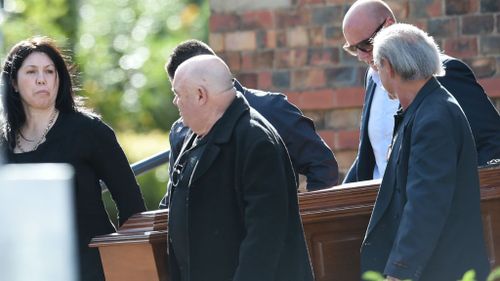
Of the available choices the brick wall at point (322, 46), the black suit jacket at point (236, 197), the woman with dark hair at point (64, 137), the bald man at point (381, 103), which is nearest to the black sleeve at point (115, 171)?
the woman with dark hair at point (64, 137)

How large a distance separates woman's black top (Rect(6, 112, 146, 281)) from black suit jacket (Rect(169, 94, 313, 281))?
88cm

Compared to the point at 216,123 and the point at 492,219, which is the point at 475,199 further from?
the point at 216,123

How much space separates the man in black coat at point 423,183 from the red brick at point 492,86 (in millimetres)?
3123

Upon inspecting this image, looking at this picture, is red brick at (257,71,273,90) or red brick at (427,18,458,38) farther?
red brick at (257,71,273,90)

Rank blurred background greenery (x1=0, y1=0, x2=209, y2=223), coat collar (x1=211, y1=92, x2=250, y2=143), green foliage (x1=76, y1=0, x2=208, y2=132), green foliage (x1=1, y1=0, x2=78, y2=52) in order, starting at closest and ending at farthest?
coat collar (x1=211, y1=92, x2=250, y2=143) < green foliage (x1=1, y1=0, x2=78, y2=52) < blurred background greenery (x1=0, y1=0, x2=209, y2=223) < green foliage (x1=76, y1=0, x2=208, y2=132)

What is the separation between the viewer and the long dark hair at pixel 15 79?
18.9 feet

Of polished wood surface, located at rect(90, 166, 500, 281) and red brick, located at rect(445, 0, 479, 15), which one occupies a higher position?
red brick, located at rect(445, 0, 479, 15)

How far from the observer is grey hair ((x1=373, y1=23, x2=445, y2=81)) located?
4848 millimetres

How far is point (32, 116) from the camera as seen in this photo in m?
5.75

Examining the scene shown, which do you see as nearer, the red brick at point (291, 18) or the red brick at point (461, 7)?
the red brick at point (461, 7)

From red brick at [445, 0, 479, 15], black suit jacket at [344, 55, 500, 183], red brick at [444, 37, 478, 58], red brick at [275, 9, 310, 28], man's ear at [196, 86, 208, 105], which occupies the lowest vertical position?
red brick at [444, 37, 478, 58]

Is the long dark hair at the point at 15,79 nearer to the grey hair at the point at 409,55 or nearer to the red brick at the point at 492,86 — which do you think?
the grey hair at the point at 409,55

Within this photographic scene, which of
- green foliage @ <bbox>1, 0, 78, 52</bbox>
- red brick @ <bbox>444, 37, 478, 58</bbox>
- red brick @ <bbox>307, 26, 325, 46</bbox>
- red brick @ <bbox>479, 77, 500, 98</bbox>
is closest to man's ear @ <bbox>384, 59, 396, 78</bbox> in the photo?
red brick @ <bbox>479, 77, 500, 98</bbox>

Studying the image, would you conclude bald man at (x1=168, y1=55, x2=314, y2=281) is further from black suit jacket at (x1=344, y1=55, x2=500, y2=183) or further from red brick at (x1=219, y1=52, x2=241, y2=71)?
red brick at (x1=219, y1=52, x2=241, y2=71)
